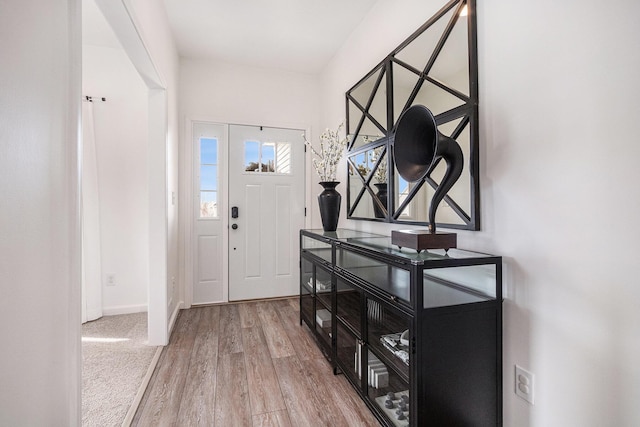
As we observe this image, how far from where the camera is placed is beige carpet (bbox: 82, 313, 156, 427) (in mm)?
1713

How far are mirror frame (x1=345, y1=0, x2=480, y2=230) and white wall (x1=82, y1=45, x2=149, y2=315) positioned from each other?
87.1 inches

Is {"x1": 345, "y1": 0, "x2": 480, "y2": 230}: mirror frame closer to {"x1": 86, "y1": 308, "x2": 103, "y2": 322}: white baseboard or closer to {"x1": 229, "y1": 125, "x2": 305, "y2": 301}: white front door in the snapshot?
{"x1": 229, "y1": 125, "x2": 305, "y2": 301}: white front door

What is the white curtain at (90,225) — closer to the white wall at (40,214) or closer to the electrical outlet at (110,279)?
the electrical outlet at (110,279)

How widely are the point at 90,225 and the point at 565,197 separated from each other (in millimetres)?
3756

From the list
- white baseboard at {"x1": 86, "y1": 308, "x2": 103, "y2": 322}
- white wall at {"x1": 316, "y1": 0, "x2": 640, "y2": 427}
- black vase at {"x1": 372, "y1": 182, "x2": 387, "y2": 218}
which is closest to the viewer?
white wall at {"x1": 316, "y1": 0, "x2": 640, "y2": 427}

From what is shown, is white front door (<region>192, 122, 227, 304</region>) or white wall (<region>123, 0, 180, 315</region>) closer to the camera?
white wall (<region>123, 0, 180, 315</region>)

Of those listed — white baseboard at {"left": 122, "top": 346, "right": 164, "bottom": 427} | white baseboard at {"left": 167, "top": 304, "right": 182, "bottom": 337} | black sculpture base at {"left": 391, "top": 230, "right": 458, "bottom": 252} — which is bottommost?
white baseboard at {"left": 122, "top": 346, "right": 164, "bottom": 427}

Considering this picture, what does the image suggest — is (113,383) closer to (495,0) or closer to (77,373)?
(77,373)

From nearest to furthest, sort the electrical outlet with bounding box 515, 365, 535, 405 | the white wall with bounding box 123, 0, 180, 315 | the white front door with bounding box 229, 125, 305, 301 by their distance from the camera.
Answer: the electrical outlet with bounding box 515, 365, 535, 405
the white wall with bounding box 123, 0, 180, 315
the white front door with bounding box 229, 125, 305, 301

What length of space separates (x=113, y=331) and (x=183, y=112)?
2.31m

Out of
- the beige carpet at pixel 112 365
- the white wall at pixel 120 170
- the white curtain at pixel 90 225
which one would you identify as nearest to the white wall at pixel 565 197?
the beige carpet at pixel 112 365

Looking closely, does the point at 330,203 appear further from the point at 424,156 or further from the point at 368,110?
the point at 424,156

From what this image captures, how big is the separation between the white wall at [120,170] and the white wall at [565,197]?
3.20m

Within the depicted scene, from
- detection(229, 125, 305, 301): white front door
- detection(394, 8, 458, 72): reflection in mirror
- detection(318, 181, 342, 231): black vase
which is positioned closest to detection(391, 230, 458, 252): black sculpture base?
detection(394, 8, 458, 72): reflection in mirror
